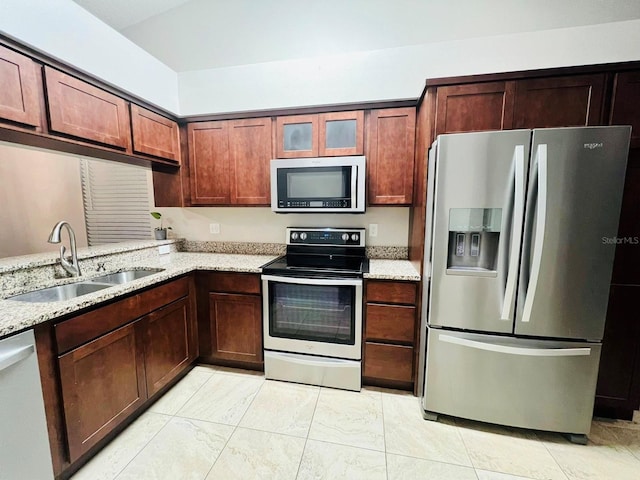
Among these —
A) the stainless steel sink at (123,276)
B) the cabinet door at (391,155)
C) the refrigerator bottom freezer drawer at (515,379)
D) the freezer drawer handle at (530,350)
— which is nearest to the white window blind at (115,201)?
the stainless steel sink at (123,276)

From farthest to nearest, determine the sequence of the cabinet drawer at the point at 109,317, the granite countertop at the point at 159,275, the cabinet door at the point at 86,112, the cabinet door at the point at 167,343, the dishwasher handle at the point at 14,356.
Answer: the cabinet door at the point at 167,343
the cabinet door at the point at 86,112
the cabinet drawer at the point at 109,317
the granite countertop at the point at 159,275
the dishwasher handle at the point at 14,356

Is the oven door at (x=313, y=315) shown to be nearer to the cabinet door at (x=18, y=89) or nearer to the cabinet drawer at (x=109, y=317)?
the cabinet drawer at (x=109, y=317)

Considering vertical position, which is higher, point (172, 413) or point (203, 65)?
point (203, 65)

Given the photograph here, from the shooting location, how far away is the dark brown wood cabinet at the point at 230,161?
7.65 ft

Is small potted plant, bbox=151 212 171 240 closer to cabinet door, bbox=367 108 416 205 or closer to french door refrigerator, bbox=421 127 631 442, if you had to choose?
cabinet door, bbox=367 108 416 205

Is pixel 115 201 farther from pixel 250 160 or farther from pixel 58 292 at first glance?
pixel 250 160

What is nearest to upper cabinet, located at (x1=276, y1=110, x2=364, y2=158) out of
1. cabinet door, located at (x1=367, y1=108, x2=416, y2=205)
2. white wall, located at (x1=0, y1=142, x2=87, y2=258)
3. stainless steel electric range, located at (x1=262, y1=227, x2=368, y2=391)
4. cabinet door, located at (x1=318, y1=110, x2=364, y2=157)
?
cabinet door, located at (x1=318, y1=110, x2=364, y2=157)

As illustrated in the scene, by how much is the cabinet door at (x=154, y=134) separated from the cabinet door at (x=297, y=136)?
95 cm

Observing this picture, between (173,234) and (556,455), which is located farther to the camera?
(173,234)

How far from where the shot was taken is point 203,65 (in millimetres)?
2393

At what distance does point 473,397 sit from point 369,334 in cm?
72

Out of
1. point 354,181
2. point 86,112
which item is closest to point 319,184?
point 354,181

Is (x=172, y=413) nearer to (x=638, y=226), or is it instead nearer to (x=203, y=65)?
(x=203, y=65)

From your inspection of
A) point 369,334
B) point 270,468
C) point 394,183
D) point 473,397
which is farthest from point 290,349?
point 394,183
